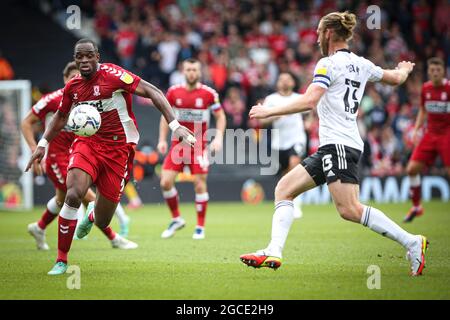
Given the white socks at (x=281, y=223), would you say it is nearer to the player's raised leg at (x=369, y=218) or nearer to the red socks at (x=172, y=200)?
the player's raised leg at (x=369, y=218)

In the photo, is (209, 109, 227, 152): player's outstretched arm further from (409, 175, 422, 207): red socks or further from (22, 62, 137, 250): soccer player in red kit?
(409, 175, 422, 207): red socks

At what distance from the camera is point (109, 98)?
9258 millimetres

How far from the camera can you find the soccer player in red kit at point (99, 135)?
892 cm

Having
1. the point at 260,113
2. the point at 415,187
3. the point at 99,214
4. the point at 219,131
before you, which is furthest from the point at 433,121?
the point at 260,113

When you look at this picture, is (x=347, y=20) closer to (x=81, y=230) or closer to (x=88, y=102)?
(x=88, y=102)

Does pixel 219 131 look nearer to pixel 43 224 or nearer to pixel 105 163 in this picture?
pixel 43 224

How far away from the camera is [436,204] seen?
803 inches

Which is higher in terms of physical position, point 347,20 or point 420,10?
point 420,10

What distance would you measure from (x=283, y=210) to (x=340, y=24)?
1.96 metres

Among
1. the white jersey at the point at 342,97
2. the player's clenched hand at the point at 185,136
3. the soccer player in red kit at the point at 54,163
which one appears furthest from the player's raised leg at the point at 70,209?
the white jersey at the point at 342,97

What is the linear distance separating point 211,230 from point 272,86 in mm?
10278

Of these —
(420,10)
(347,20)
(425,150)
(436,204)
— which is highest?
(420,10)

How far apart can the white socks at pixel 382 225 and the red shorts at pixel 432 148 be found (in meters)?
7.08
